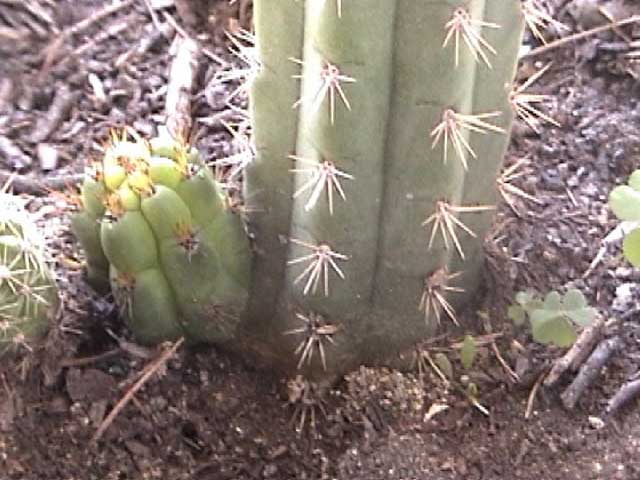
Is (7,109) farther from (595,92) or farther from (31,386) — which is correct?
(595,92)

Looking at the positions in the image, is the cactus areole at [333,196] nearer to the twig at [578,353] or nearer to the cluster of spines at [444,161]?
the cluster of spines at [444,161]

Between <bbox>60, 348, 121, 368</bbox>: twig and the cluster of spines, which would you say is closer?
the cluster of spines

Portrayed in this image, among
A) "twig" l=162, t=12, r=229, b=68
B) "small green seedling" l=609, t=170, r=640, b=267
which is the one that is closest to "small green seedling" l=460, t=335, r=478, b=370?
"small green seedling" l=609, t=170, r=640, b=267

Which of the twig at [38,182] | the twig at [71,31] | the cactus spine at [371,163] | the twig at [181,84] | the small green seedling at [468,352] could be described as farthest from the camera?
the twig at [71,31]

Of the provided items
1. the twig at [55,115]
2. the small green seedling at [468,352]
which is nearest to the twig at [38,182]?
the twig at [55,115]

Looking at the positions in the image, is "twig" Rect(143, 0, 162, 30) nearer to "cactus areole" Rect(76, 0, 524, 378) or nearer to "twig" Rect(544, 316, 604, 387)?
"cactus areole" Rect(76, 0, 524, 378)
